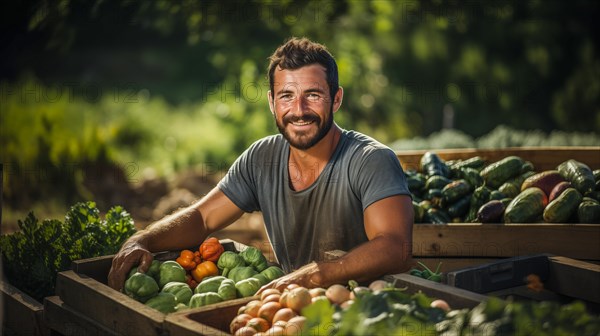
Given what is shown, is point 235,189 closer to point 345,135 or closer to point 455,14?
point 345,135

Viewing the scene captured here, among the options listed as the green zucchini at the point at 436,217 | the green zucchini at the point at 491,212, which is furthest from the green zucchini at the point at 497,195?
the green zucchini at the point at 436,217

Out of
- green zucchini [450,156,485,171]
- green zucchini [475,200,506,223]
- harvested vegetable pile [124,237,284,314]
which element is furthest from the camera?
green zucchini [450,156,485,171]

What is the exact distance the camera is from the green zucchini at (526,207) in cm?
548

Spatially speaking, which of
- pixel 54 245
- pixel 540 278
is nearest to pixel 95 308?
pixel 54 245

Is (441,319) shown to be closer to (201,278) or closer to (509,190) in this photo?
(201,278)

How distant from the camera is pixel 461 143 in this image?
9.38 metres

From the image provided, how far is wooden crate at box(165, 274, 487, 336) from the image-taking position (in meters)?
2.74

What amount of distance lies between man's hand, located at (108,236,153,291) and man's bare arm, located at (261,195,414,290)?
89 centimetres

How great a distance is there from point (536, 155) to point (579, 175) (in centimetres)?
91

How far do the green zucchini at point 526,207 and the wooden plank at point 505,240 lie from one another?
0.23m

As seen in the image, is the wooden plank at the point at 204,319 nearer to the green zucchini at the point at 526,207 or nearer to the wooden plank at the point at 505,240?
the wooden plank at the point at 505,240

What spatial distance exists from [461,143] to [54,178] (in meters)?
5.54

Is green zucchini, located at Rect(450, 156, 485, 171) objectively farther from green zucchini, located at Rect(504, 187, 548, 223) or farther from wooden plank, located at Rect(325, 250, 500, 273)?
wooden plank, located at Rect(325, 250, 500, 273)

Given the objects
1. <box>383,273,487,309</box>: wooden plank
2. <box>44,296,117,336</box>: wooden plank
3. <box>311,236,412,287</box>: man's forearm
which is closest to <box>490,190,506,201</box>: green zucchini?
<box>311,236,412,287</box>: man's forearm
